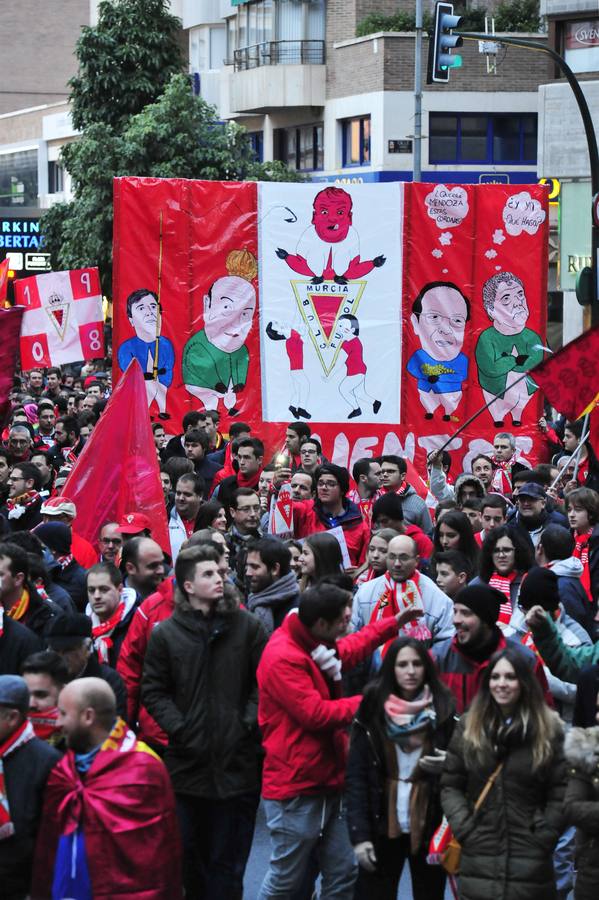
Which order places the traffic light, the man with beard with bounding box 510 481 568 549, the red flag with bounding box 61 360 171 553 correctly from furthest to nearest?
the traffic light
the red flag with bounding box 61 360 171 553
the man with beard with bounding box 510 481 568 549

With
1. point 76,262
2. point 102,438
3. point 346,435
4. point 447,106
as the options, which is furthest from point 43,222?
point 102,438

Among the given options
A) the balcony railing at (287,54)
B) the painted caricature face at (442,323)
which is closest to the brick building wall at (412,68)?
the balcony railing at (287,54)

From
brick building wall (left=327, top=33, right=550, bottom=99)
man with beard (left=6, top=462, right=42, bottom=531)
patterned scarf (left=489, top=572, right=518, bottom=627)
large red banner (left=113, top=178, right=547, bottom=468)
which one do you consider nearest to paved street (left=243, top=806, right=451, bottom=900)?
patterned scarf (left=489, top=572, right=518, bottom=627)

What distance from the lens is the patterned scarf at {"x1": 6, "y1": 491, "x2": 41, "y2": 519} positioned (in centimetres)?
1116

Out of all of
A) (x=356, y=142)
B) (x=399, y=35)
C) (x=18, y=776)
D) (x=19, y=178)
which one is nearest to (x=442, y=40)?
(x=18, y=776)

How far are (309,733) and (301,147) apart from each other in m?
39.7

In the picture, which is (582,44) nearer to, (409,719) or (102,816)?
(409,719)

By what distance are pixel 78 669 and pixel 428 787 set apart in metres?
1.44

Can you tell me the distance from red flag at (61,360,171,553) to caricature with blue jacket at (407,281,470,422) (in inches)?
180

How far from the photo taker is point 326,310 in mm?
14805

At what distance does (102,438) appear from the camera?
425 inches

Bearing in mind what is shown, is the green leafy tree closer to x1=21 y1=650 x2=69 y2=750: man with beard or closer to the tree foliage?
the tree foliage

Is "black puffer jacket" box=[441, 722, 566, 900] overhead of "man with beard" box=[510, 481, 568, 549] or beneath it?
beneath

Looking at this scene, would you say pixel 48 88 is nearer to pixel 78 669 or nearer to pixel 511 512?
pixel 511 512
